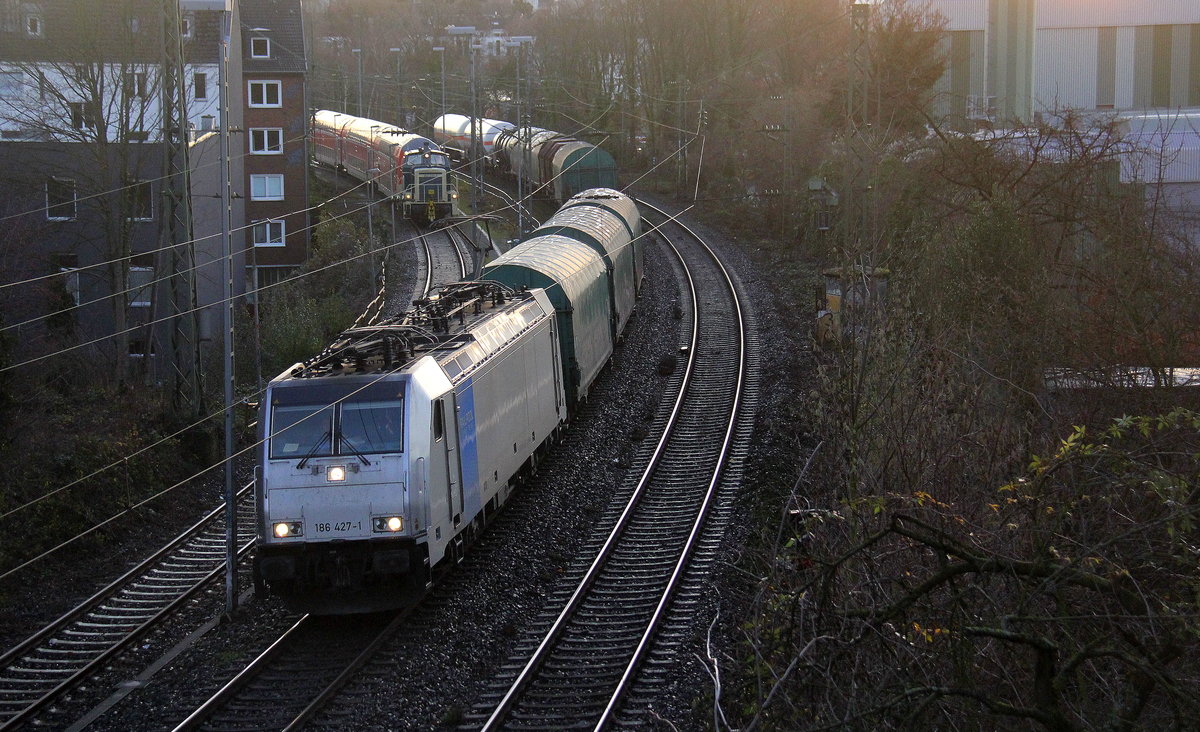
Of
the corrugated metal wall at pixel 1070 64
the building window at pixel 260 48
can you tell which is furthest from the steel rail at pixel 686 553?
the building window at pixel 260 48

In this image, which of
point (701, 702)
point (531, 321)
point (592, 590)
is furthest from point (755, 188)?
point (701, 702)

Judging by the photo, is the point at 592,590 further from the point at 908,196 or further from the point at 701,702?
the point at 908,196

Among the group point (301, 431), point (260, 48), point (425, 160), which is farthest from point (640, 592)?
point (260, 48)

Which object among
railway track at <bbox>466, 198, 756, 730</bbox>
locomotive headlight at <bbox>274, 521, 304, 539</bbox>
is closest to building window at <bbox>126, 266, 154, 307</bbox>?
railway track at <bbox>466, 198, 756, 730</bbox>

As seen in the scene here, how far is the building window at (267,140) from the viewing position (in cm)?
4072

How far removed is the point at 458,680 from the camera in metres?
9.84

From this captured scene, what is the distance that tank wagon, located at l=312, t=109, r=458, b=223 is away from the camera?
38344 mm

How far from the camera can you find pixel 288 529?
1055 cm

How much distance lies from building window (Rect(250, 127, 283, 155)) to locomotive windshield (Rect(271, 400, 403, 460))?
1267 inches

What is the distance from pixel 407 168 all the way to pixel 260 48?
8203 mm

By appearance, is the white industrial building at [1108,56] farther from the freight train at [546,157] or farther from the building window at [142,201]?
the building window at [142,201]

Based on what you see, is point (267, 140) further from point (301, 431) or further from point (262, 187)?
point (301, 431)

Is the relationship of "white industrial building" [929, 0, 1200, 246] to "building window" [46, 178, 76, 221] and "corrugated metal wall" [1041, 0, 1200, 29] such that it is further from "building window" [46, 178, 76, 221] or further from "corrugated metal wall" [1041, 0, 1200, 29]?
"building window" [46, 178, 76, 221]

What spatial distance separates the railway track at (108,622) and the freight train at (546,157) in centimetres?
2201
